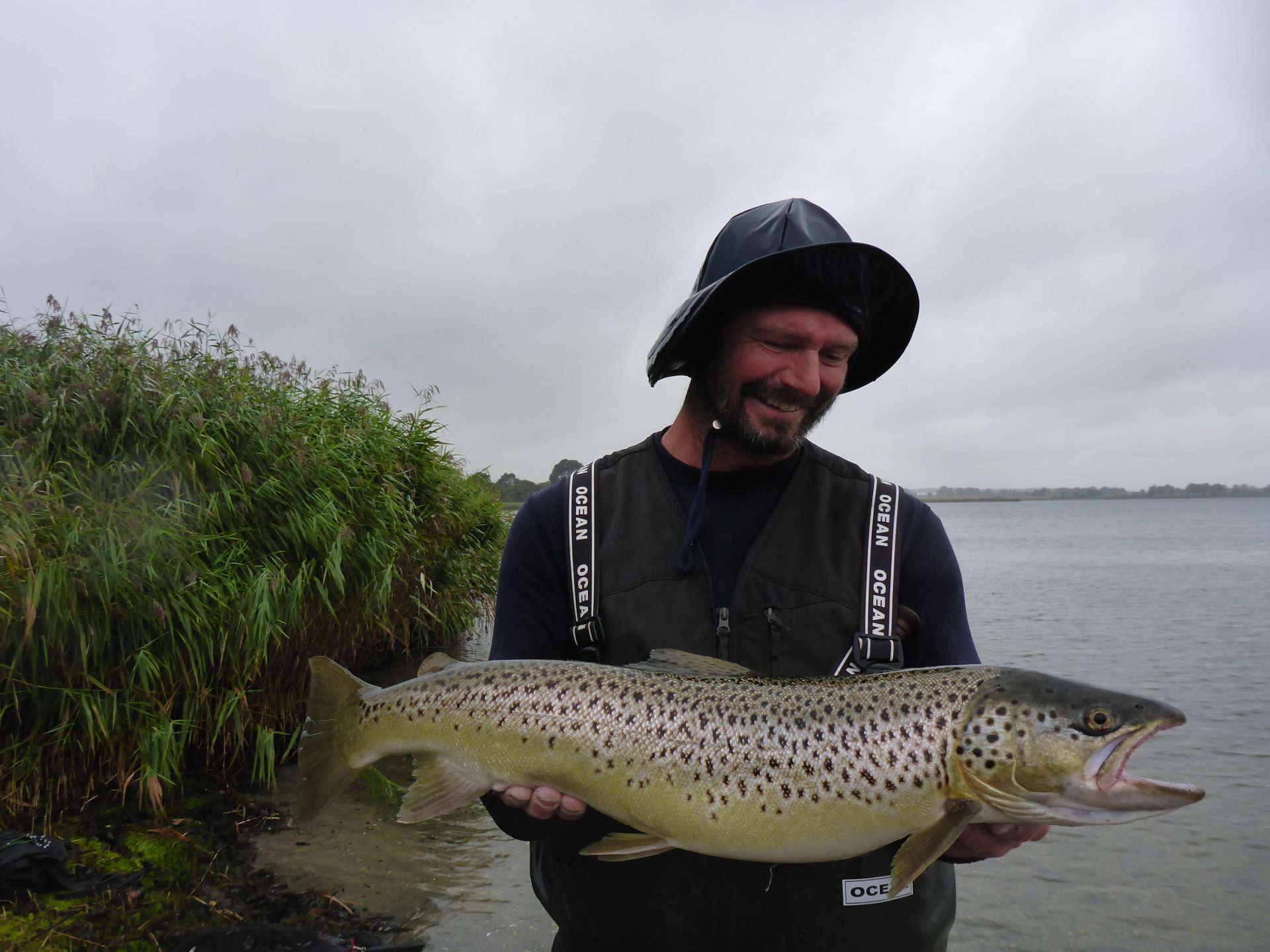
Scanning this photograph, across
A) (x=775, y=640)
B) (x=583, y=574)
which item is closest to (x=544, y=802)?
(x=583, y=574)

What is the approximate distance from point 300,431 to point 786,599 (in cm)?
691

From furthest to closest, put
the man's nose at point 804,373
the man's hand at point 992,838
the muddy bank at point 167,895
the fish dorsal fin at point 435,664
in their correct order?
the muddy bank at point 167,895
the fish dorsal fin at point 435,664
the man's nose at point 804,373
the man's hand at point 992,838

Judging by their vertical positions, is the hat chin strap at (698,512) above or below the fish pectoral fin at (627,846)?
above

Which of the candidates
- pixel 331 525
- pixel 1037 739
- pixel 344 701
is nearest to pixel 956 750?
pixel 1037 739

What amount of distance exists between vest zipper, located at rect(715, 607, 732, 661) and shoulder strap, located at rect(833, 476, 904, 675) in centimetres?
40

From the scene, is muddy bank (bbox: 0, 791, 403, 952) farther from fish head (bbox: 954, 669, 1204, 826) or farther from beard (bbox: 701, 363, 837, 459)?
fish head (bbox: 954, 669, 1204, 826)

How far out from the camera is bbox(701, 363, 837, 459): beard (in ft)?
9.45

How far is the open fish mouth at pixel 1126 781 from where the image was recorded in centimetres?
218

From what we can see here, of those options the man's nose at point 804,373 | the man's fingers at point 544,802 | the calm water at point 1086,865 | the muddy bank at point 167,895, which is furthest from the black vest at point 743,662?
the calm water at point 1086,865

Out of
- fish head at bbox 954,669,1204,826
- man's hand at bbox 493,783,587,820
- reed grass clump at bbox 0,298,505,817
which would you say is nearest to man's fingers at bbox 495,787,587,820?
man's hand at bbox 493,783,587,820

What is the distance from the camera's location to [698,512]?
114 inches

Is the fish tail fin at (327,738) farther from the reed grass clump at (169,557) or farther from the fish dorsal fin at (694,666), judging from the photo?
the reed grass clump at (169,557)

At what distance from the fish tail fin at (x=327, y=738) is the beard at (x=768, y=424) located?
1.67 metres

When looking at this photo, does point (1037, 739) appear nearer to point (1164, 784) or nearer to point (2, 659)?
point (1164, 784)
